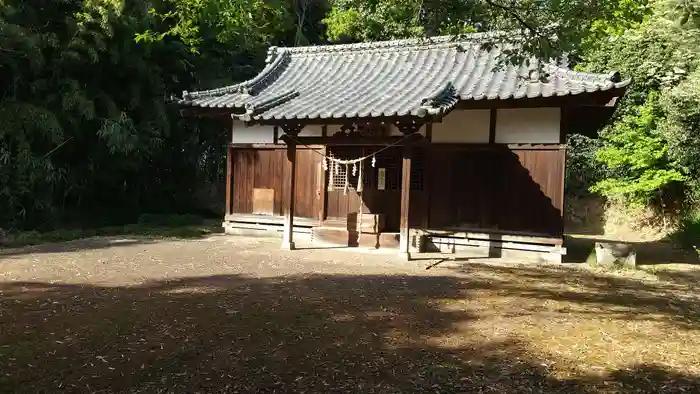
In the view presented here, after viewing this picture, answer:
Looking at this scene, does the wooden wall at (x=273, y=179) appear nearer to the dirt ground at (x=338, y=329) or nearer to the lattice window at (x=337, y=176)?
the lattice window at (x=337, y=176)

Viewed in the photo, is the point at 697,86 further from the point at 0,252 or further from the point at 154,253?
the point at 0,252

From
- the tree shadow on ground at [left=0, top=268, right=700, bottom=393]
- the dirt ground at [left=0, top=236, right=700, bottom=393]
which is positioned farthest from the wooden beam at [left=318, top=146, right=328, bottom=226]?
the tree shadow on ground at [left=0, top=268, right=700, bottom=393]

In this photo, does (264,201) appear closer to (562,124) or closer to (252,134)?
(252,134)

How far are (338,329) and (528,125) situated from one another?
23.5 ft

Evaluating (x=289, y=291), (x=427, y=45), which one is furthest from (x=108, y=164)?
(x=289, y=291)

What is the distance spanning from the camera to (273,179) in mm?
13406

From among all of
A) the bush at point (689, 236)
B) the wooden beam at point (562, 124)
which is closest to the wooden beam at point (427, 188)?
the wooden beam at point (562, 124)

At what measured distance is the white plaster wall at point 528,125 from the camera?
1048cm

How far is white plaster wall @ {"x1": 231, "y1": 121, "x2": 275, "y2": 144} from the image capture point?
13484mm

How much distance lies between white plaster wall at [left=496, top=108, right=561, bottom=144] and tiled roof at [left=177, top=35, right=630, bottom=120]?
22.0 inches

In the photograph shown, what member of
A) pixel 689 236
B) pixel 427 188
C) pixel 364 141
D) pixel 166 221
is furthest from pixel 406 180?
pixel 166 221

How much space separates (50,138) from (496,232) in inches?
457

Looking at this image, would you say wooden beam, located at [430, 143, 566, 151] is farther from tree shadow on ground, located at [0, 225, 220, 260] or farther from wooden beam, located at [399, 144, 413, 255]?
tree shadow on ground, located at [0, 225, 220, 260]

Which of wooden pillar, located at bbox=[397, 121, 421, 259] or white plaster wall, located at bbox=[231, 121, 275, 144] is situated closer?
wooden pillar, located at bbox=[397, 121, 421, 259]
